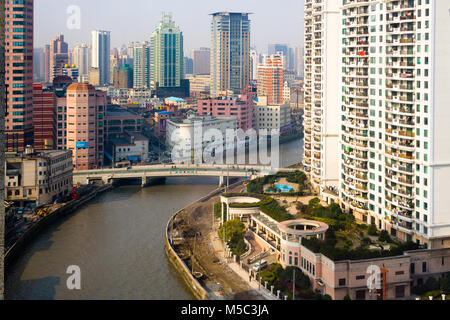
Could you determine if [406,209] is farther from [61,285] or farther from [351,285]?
[61,285]

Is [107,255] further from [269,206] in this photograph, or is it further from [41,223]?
[269,206]

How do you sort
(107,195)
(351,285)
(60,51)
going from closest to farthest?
(351,285) < (107,195) < (60,51)

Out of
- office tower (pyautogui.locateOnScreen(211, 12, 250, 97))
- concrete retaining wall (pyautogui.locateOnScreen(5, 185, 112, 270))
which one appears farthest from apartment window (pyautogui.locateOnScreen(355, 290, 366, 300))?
office tower (pyautogui.locateOnScreen(211, 12, 250, 97))

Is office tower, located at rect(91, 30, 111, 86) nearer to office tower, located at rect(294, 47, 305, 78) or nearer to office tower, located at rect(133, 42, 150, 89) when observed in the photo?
office tower, located at rect(133, 42, 150, 89)

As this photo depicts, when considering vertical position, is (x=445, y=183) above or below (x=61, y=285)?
above
